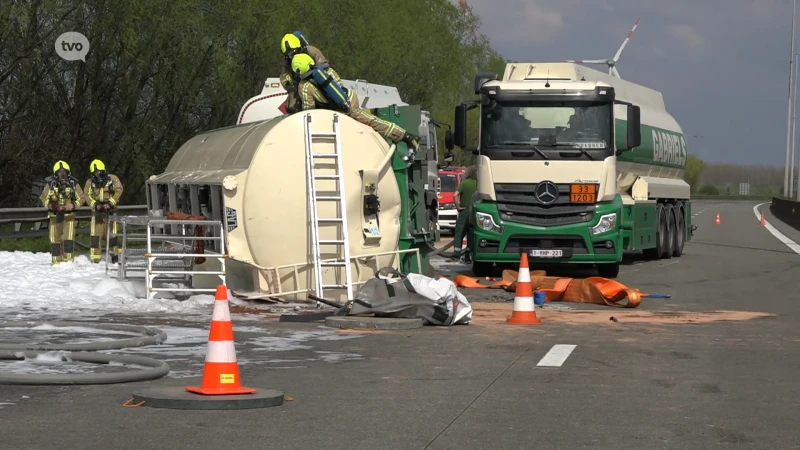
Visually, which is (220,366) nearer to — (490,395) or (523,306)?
(490,395)

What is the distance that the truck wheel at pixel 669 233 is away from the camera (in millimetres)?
30141

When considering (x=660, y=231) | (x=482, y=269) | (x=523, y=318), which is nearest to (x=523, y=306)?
(x=523, y=318)

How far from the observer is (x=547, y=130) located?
76.3 feet

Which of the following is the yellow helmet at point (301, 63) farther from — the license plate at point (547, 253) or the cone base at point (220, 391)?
the cone base at point (220, 391)

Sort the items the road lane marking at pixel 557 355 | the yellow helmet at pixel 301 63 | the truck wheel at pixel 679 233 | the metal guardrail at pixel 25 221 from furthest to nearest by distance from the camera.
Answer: the metal guardrail at pixel 25 221 < the truck wheel at pixel 679 233 < the yellow helmet at pixel 301 63 < the road lane marking at pixel 557 355

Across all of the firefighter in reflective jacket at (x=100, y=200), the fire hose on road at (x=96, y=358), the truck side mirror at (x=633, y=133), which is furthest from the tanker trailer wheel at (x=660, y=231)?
the fire hose on road at (x=96, y=358)

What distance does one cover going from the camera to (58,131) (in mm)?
40594

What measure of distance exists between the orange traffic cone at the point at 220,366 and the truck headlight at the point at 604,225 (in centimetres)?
1454

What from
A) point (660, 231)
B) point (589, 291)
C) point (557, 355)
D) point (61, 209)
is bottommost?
point (557, 355)

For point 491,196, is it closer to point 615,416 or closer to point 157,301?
point 157,301

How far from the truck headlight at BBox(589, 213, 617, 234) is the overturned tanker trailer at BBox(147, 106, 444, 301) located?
473cm

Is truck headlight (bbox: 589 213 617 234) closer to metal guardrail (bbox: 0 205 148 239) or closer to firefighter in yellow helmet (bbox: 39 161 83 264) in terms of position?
firefighter in yellow helmet (bbox: 39 161 83 264)

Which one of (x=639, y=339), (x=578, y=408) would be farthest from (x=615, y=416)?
(x=639, y=339)

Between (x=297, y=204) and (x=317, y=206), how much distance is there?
26cm
